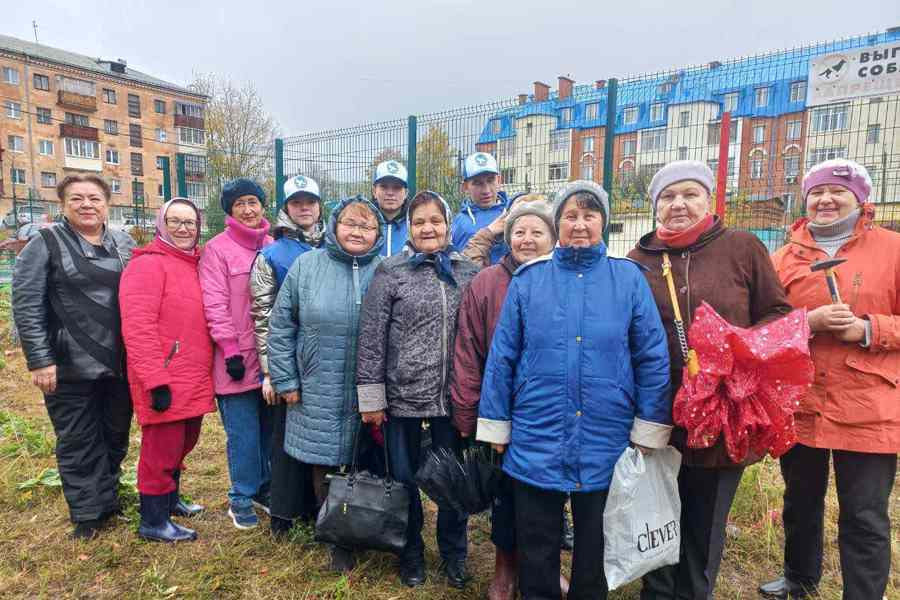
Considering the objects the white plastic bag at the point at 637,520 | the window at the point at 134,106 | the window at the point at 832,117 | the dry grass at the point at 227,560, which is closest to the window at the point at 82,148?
the window at the point at 134,106

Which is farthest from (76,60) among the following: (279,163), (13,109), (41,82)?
(279,163)

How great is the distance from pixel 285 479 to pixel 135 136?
55.2 m

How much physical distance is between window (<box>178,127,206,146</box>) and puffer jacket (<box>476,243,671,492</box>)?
54.8m

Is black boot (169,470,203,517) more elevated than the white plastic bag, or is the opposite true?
the white plastic bag

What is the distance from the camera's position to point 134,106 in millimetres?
48844

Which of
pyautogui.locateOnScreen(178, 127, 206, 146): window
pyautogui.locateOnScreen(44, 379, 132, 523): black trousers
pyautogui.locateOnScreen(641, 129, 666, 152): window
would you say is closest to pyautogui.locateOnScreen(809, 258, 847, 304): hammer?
pyautogui.locateOnScreen(44, 379, 132, 523): black trousers

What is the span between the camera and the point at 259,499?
141 inches

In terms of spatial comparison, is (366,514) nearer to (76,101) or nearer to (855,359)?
(855,359)

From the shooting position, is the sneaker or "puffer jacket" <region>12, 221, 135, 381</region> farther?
the sneaker

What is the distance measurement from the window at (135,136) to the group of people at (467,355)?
54.1 m

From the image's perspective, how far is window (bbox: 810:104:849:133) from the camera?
521 cm

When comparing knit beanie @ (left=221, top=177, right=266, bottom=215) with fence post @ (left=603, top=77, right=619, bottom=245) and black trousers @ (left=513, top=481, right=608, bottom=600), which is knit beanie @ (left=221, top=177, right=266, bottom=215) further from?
fence post @ (left=603, top=77, right=619, bottom=245)

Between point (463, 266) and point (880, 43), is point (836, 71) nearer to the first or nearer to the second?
point (880, 43)

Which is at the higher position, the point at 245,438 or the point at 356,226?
the point at 356,226
